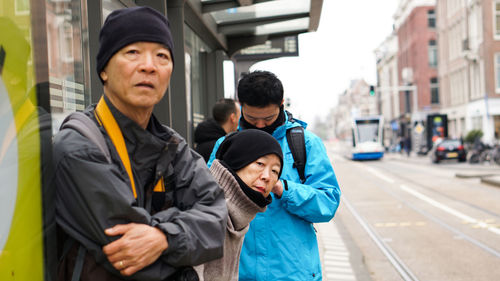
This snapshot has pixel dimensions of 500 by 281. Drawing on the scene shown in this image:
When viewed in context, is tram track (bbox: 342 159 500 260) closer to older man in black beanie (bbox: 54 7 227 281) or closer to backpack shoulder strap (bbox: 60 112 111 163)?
older man in black beanie (bbox: 54 7 227 281)

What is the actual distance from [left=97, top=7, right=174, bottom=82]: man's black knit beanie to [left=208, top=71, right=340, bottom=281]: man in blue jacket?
3.54ft

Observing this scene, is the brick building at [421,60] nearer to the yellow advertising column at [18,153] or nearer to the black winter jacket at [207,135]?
the black winter jacket at [207,135]

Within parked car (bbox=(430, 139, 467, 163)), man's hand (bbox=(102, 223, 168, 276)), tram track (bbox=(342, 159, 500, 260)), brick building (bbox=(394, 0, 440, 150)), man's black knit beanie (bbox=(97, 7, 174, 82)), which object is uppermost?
brick building (bbox=(394, 0, 440, 150))

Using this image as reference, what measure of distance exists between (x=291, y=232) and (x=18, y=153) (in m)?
1.54

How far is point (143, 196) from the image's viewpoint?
1.71 meters

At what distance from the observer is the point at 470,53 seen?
46469 mm

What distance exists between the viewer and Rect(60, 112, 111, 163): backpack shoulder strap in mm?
1612

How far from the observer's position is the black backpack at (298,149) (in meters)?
2.94

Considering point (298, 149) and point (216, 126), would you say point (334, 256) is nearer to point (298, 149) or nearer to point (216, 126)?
point (216, 126)

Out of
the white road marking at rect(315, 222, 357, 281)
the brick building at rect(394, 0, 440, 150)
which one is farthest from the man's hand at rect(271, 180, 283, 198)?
the brick building at rect(394, 0, 440, 150)

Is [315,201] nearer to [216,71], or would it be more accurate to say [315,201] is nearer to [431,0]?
[216,71]

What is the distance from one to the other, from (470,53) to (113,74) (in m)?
48.3

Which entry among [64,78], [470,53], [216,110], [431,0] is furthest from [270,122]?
[431,0]

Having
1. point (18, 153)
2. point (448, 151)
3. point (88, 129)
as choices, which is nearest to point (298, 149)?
point (88, 129)
